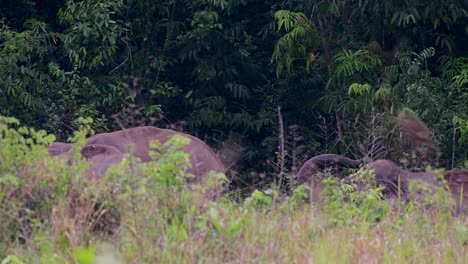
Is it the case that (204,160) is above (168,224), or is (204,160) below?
below

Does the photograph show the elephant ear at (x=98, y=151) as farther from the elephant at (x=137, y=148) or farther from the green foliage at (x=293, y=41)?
the green foliage at (x=293, y=41)

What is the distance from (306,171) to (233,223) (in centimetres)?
310

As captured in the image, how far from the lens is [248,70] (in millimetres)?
13281

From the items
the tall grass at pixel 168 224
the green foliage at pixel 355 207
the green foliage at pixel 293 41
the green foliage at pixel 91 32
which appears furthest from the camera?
the green foliage at pixel 91 32

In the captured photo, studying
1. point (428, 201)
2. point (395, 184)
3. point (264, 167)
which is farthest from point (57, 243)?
point (264, 167)

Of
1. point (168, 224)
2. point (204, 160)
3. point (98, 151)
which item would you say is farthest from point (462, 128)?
point (168, 224)

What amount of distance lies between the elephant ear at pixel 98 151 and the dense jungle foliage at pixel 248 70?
9.71ft

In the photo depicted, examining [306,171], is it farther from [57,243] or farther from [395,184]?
[57,243]

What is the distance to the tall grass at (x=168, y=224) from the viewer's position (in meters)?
4.77

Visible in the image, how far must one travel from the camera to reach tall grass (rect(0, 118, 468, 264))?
477cm

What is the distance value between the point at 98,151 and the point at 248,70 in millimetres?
5743

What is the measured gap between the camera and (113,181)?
5.33m

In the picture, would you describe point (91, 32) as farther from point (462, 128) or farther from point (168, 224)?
point (168, 224)

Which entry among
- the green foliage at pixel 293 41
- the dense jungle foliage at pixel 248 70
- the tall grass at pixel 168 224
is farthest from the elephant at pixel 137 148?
the green foliage at pixel 293 41
